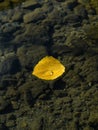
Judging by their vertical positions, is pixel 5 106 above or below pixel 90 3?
below

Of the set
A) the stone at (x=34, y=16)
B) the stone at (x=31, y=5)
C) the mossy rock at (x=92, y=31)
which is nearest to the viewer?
the mossy rock at (x=92, y=31)

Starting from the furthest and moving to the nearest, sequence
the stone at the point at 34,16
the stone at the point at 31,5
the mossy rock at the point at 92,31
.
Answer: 1. the stone at the point at 31,5
2. the stone at the point at 34,16
3. the mossy rock at the point at 92,31

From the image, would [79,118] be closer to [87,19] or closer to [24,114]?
[24,114]

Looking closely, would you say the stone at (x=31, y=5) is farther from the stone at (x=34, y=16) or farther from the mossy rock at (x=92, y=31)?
the mossy rock at (x=92, y=31)

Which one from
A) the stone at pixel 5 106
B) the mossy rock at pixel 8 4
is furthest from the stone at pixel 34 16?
the stone at pixel 5 106

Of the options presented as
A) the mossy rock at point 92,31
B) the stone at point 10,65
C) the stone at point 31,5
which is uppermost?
the stone at point 31,5

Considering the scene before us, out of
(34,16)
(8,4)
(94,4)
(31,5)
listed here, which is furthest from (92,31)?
(8,4)

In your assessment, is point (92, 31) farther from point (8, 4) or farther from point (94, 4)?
point (8, 4)

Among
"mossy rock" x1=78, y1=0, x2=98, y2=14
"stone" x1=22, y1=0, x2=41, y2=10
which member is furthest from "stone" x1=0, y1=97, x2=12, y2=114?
"mossy rock" x1=78, y1=0, x2=98, y2=14

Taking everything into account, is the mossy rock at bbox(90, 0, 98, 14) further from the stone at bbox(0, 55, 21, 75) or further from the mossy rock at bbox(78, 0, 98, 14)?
the stone at bbox(0, 55, 21, 75)
